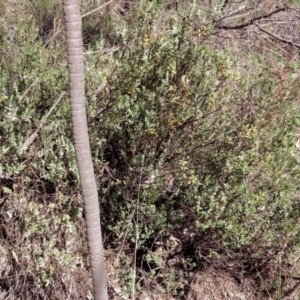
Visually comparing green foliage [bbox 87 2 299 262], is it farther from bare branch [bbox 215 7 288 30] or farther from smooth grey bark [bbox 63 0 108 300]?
bare branch [bbox 215 7 288 30]

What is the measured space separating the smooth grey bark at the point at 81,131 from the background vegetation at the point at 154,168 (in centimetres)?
66

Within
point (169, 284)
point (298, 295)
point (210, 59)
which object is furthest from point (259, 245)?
point (210, 59)

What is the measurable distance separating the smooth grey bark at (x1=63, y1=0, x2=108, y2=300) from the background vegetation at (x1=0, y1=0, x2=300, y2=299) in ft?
2.16

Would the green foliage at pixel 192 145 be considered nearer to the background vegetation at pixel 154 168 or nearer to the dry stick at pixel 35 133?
the background vegetation at pixel 154 168

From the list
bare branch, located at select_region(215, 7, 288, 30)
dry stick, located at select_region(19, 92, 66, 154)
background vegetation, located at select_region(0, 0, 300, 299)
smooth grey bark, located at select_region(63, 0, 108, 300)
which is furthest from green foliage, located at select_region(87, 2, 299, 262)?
bare branch, located at select_region(215, 7, 288, 30)

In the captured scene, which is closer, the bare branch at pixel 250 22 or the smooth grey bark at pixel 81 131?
the smooth grey bark at pixel 81 131

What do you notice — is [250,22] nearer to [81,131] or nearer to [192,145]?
[192,145]

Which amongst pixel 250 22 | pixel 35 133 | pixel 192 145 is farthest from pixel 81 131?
pixel 250 22

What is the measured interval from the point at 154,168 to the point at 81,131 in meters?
1.35

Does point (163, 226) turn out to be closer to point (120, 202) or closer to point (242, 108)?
point (120, 202)

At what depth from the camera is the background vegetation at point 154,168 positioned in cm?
283

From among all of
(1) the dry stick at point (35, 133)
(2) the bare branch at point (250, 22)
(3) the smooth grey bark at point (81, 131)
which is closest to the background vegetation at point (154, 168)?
(1) the dry stick at point (35, 133)

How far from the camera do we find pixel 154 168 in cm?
311

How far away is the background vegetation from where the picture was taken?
283 centimetres
